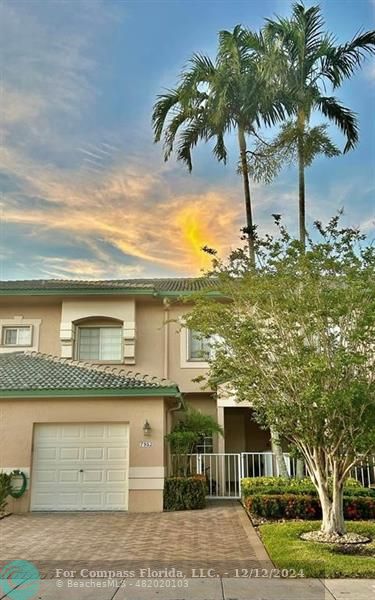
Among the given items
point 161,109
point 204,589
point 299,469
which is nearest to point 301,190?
point 161,109

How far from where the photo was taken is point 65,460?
13781 mm

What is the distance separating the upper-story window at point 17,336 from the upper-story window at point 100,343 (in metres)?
1.85

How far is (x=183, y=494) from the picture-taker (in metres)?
13.6

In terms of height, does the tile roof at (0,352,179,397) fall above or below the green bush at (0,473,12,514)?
above

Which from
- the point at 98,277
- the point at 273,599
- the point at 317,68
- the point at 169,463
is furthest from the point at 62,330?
the point at 273,599

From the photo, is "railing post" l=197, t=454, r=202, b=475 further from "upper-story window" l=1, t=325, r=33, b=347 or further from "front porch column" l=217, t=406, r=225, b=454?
"upper-story window" l=1, t=325, r=33, b=347

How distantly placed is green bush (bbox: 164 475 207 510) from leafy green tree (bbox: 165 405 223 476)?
49.0 inches

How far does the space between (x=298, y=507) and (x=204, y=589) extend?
18.0ft

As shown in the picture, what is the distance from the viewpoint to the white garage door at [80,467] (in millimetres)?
13523

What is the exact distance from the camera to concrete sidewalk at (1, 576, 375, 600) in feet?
21.3

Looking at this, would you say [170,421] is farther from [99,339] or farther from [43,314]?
[43,314]

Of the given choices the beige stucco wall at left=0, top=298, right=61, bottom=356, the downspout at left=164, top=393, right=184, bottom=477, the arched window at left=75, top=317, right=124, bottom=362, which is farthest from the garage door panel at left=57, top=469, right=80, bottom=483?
the beige stucco wall at left=0, top=298, right=61, bottom=356

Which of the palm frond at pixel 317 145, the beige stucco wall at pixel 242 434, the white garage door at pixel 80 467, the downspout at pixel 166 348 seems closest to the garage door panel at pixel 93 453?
the white garage door at pixel 80 467

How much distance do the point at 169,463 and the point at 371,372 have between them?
24.1 ft
